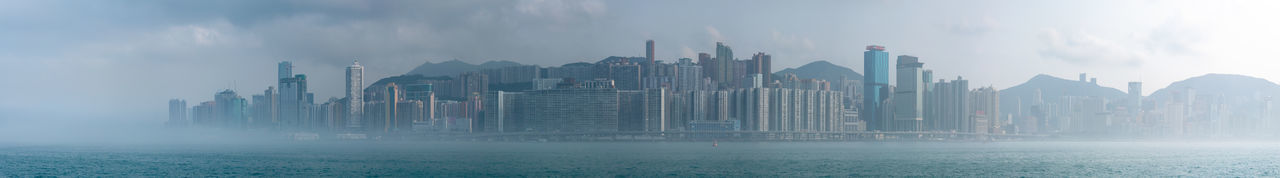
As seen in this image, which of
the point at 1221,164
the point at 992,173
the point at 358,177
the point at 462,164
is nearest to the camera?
the point at 358,177

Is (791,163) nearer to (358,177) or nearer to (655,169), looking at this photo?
(655,169)

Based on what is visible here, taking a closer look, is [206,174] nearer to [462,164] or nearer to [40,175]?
[40,175]

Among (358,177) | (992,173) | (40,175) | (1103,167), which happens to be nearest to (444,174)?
(358,177)

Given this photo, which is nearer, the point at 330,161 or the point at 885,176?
the point at 885,176

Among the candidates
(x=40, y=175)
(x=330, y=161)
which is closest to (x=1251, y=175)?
(x=330, y=161)

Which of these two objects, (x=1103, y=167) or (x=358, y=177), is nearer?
(x=358, y=177)

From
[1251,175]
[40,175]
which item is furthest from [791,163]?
[40,175]

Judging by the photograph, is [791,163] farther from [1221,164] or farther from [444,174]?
[1221,164]

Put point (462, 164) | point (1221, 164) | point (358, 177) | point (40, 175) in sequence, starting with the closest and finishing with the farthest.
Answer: point (358, 177)
point (40, 175)
point (462, 164)
point (1221, 164)
